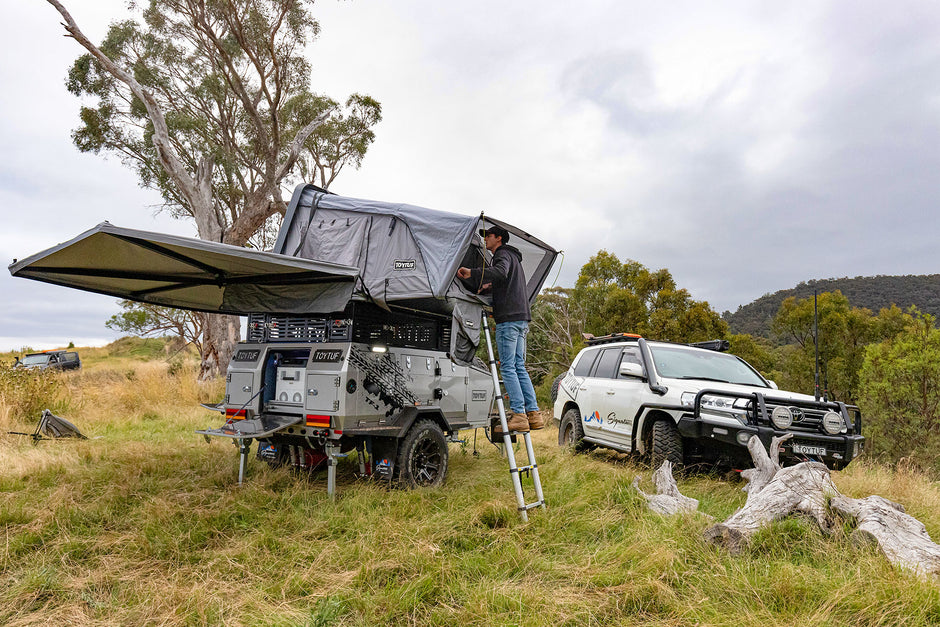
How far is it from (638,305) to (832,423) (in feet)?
49.0

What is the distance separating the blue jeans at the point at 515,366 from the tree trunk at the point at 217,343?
13.3m

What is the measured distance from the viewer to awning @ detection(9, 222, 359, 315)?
4.68m

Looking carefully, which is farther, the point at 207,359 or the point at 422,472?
the point at 207,359

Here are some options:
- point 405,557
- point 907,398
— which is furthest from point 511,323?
point 907,398

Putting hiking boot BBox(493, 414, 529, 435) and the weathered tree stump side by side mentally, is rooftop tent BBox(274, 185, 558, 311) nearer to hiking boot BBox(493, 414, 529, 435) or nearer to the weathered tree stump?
hiking boot BBox(493, 414, 529, 435)

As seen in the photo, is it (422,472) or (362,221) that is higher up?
(362,221)

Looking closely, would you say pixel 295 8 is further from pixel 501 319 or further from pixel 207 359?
pixel 501 319

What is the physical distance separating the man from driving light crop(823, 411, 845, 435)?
312 cm

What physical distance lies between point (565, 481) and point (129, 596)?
13.5ft

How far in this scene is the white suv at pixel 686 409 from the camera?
5918mm

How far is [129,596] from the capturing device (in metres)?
3.61

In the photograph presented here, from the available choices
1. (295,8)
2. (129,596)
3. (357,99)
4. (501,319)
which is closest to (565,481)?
(501,319)

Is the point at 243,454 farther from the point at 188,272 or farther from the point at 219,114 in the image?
the point at 219,114
